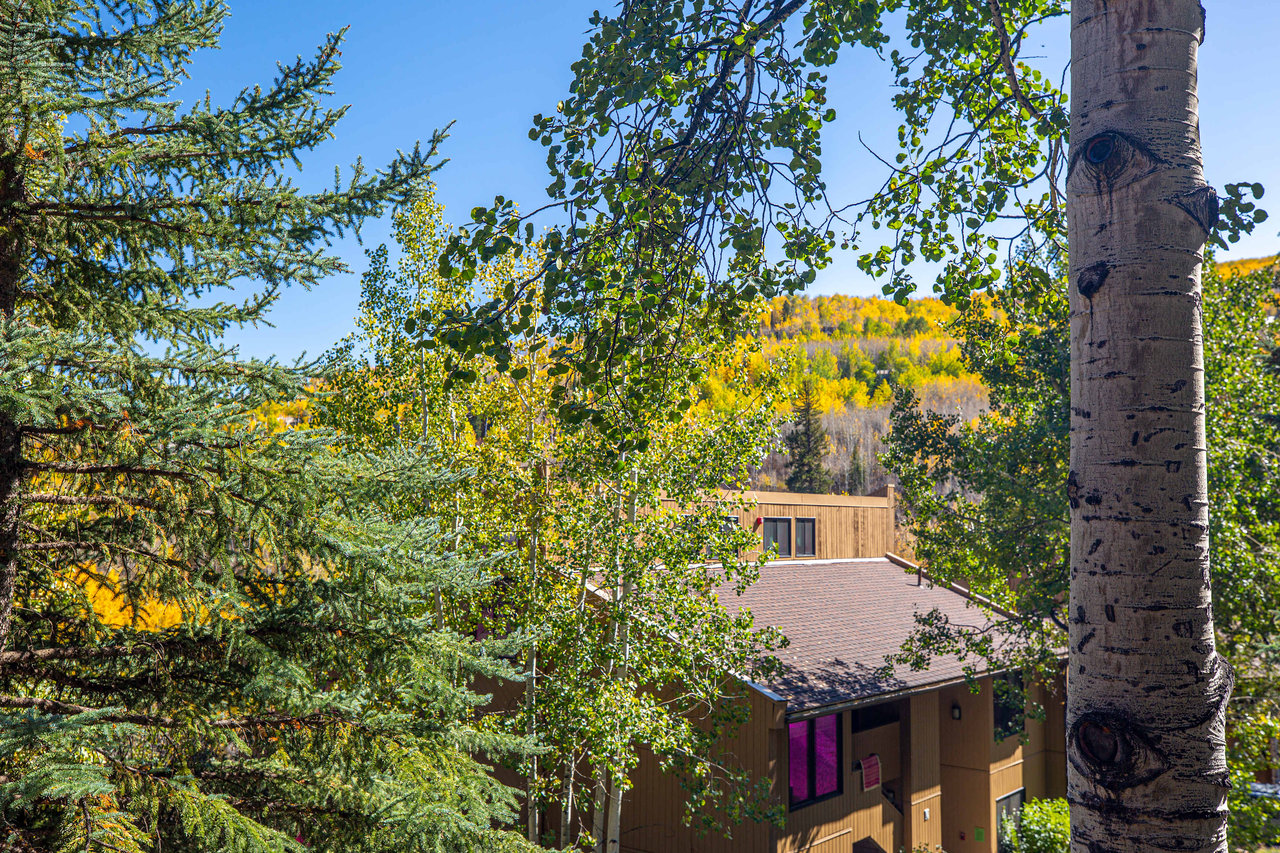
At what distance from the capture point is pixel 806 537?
60.6ft

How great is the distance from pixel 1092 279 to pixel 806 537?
17.3m

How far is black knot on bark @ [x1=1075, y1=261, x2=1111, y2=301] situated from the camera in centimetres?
164

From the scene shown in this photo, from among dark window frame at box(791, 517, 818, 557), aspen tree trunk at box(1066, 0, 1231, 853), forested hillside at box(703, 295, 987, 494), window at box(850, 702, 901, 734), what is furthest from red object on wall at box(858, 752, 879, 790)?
forested hillside at box(703, 295, 987, 494)

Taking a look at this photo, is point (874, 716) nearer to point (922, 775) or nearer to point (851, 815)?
point (922, 775)

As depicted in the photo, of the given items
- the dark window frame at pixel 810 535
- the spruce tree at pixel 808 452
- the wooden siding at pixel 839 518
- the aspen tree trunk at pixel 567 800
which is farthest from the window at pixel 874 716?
the spruce tree at pixel 808 452

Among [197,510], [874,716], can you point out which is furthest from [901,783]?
[197,510]

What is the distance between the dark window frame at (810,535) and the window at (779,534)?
0.19 m

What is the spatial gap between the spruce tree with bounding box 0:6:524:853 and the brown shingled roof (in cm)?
635

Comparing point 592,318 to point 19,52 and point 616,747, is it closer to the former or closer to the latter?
point 19,52

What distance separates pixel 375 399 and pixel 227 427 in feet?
25.2

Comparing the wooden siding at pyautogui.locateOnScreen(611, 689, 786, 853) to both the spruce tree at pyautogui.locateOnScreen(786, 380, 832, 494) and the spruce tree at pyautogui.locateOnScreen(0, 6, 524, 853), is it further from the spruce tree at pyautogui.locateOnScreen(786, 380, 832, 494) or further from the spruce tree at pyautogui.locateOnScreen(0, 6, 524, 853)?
the spruce tree at pyautogui.locateOnScreen(786, 380, 832, 494)

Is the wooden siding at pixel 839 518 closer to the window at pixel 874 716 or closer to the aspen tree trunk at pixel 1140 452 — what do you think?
the window at pixel 874 716

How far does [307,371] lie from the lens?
4992 mm

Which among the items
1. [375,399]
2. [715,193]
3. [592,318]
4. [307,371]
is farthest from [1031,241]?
[375,399]
